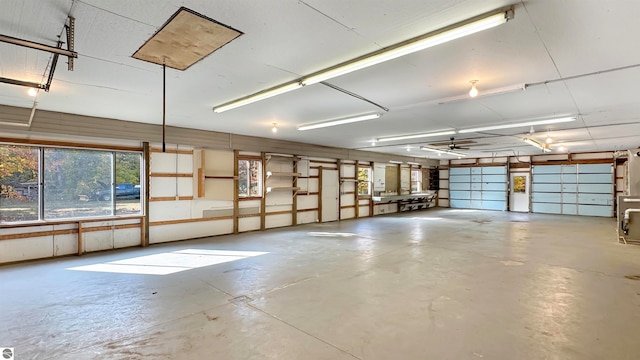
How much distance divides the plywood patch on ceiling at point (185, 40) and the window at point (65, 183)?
3935 millimetres

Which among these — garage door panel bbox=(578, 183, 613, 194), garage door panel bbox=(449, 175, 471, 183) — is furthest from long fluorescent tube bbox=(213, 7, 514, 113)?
garage door panel bbox=(449, 175, 471, 183)

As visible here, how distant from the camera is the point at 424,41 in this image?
8.04ft

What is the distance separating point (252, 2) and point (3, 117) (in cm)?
525

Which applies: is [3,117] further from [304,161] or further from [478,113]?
[478,113]

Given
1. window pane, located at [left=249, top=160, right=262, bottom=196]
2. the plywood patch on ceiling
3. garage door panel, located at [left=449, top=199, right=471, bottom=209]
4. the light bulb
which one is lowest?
garage door panel, located at [left=449, top=199, right=471, bottom=209]

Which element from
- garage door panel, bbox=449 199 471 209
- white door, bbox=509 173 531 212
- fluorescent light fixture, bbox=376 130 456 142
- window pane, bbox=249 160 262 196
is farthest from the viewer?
garage door panel, bbox=449 199 471 209

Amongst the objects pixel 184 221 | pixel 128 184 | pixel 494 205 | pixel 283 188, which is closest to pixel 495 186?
pixel 494 205

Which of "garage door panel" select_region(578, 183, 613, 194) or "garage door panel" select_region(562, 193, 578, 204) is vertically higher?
"garage door panel" select_region(578, 183, 613, 194)

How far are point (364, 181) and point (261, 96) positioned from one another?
824cm

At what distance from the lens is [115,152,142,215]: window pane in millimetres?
6133

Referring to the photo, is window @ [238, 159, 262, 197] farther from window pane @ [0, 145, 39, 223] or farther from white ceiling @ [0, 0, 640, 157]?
window pane @ [0, 145, 39, 223]

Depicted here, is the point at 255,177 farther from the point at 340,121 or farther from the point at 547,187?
the point at 547,187

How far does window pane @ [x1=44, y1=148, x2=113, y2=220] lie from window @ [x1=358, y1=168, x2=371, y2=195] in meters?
7.98

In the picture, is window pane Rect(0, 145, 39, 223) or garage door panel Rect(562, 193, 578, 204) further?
garage door panel Rect(562, 193, 578, 204)
